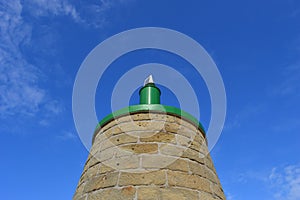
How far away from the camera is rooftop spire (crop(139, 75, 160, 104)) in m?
3.89

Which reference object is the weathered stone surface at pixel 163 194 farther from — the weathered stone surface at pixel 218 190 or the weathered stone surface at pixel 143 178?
the weathered stone surface at pixel 218 190

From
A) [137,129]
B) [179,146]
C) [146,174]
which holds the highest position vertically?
[137,129]

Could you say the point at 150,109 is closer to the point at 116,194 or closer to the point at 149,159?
the point at 149,159

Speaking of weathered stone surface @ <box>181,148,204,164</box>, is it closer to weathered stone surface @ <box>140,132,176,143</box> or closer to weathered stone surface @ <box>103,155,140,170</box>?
weathered stone surface @ <box>140,132,176,143</box>

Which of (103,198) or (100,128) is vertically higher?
(100,128)

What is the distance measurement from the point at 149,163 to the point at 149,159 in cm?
5

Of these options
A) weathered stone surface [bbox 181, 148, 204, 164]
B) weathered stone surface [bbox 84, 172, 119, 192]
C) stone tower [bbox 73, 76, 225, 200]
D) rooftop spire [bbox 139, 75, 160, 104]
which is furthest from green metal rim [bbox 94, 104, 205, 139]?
weathered stone surface [bbox 84, 172, 119, 192]

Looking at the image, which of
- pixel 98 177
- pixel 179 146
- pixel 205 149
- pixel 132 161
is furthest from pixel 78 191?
pixel 205 149

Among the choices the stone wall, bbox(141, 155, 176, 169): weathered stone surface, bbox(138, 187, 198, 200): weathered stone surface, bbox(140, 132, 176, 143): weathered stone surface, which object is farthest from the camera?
bbox(140, 132, 176, 143): weathered stone surface

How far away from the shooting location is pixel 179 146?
3229 mm

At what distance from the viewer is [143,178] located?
284 cm

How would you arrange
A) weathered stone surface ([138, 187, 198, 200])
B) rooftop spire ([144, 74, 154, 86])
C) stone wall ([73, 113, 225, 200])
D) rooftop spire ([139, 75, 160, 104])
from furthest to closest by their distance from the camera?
1. rooftop spire ([144, 74, 154, 86])
2. rooftop spire ([139, 75, 160, 104])
3. stone wall ([73, 113, 225, 200])
4. weathered stone surface ([138, 187, 198, 200])

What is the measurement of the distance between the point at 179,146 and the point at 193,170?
32 cm

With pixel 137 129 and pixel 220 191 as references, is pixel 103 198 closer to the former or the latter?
pixel 137 129
